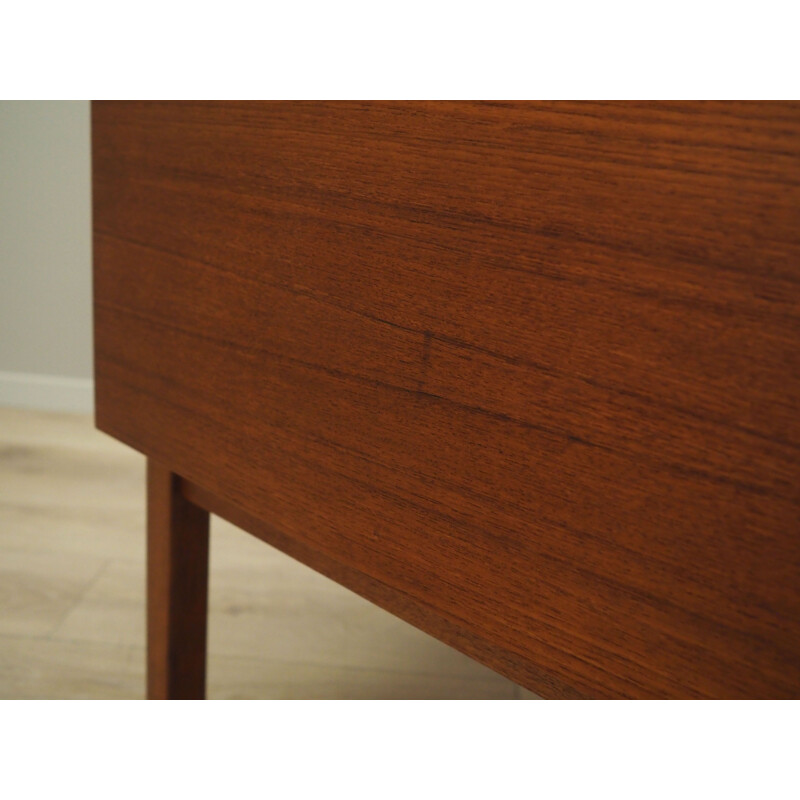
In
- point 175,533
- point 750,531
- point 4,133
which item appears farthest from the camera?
point 4,133

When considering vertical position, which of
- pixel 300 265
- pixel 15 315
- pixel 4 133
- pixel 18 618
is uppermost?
pixel 4 133

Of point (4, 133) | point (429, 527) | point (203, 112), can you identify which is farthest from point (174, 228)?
point (4, 133)

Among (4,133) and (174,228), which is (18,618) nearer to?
(174,228)

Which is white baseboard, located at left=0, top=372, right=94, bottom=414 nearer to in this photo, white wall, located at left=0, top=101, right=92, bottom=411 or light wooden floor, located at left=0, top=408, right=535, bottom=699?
white wall, located at left=0, top=101, right=92, bottom=411

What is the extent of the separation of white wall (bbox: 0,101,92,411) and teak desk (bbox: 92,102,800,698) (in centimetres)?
137

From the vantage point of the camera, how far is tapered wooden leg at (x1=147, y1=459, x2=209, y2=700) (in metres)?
0.64

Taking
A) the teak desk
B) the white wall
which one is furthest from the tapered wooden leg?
the white wall

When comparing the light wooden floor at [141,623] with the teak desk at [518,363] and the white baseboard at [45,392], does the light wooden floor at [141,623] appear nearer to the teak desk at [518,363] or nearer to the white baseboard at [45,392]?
the white baseboard at [45,392]

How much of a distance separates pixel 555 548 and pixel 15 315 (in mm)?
1731

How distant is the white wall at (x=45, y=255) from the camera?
170 cm

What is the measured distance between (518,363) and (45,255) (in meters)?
1.66

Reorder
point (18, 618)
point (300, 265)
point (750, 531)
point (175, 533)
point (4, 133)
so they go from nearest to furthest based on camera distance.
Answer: point (750, 531) → point (300, 265) → point (175, 533) → point (18, 618) → point (4, 133)

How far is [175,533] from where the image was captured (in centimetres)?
64

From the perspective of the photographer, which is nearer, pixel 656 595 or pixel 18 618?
pixel 656 595
